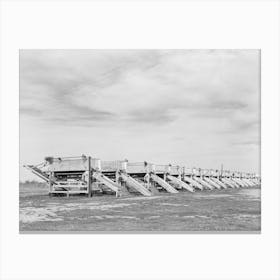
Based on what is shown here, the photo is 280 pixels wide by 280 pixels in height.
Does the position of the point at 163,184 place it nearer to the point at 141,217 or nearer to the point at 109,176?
the point at 109,176

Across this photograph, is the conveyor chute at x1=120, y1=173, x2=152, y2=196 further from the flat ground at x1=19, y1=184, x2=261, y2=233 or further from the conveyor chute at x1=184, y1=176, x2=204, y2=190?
the flat ground at x1=19, y1=184, x2=261, y2=233

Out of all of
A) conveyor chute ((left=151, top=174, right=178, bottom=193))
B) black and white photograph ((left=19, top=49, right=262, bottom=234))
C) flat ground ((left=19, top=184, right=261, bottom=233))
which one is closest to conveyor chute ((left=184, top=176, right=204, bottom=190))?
conveyor chute ((left=151, top=174, right=178, bottom=193))

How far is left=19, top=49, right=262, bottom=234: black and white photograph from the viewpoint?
28.2ft

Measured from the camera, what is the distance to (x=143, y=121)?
9.71 m

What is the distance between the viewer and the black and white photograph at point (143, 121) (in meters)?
8.59

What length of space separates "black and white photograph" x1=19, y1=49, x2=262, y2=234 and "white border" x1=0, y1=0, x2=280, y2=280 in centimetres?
24
